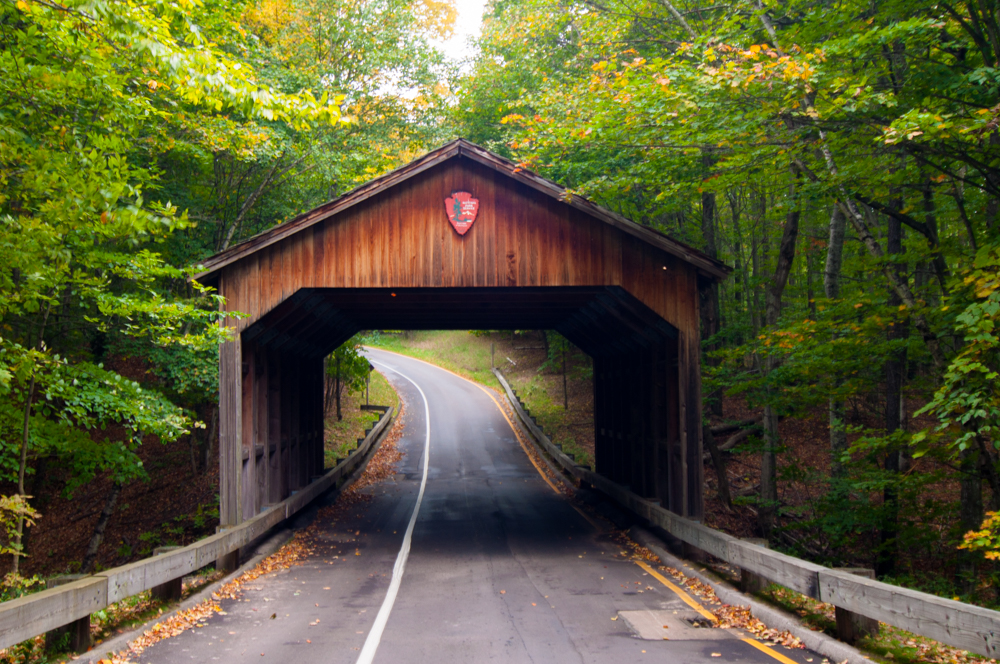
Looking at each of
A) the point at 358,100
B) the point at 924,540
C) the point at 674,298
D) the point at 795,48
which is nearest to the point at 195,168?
the point at 358,100

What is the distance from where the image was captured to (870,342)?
10.5 metres

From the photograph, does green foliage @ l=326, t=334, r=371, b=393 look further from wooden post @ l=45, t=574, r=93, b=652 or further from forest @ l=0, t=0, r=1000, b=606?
wooden post @ l=45, t=574, r=93, b=652

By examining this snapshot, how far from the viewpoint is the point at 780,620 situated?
6.18 m

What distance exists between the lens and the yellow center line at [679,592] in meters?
6.98

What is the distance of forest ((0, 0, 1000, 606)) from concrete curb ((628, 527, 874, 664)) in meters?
1.31

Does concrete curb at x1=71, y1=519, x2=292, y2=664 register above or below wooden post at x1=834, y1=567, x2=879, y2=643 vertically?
below

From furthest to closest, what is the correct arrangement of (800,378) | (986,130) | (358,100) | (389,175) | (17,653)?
1. (358,100)
2. (800,378)
3. (389,175)
4. (986,130)
5. (17,653)

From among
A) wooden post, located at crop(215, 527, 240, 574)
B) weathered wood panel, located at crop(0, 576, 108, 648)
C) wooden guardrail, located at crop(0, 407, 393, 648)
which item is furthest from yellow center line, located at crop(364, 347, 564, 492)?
weathered wood panel, located at crop(0, 576, 108, 648)

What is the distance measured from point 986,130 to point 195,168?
47.5 feet

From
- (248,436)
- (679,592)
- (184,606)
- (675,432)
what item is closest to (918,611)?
(679,592)

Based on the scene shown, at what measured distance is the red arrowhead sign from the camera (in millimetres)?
10148

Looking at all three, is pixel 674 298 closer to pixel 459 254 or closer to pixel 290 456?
pixel 459 254

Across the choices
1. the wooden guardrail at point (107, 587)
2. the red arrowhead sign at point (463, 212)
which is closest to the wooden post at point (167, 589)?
the wooden guardrail at point (107, 587)

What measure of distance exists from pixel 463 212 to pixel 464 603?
18.3ft
